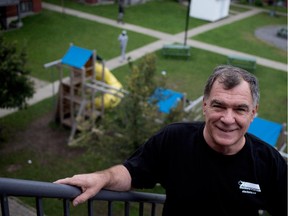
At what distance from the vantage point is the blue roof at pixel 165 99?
8.23 meters

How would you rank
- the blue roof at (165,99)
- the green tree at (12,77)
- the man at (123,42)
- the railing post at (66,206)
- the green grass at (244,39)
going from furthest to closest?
the green grass at (244,39) → the man at (123,42) → the green tree at (12,77) → the blue roof at (165,99) → the railing post at (66,206)

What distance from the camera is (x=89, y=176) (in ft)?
6.59

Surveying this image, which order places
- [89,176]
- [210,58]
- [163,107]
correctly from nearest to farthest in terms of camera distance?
[89,176]
[163,107]
[210,58]

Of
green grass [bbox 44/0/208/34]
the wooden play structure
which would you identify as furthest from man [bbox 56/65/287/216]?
green grass [bbox 44/0/208/34]

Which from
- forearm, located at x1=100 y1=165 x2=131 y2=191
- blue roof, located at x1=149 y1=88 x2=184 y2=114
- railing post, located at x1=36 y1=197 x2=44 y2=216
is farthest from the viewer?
blue roof, located at x1=149 y1=88 x2=184 y2=114

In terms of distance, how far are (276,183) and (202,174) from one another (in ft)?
1.40

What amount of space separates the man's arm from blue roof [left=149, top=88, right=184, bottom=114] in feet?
18.7

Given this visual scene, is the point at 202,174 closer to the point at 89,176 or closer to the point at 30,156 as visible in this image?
the point at 89,176

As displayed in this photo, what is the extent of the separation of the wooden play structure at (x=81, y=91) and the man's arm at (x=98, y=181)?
25.5 feet

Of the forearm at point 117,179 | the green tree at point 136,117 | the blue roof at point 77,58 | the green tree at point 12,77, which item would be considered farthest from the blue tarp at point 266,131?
the forearm at point 117,179

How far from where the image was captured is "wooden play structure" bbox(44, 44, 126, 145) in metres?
10.6

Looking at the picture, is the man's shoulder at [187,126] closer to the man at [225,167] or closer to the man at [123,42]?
the man at [225,167]

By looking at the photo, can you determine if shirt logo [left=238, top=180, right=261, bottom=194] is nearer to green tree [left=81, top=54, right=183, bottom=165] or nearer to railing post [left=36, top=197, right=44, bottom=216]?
railing post [left=36, top=197, right=44, bottom=216]

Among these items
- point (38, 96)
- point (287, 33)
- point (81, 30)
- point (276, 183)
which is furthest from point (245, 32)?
point (276, 183)
